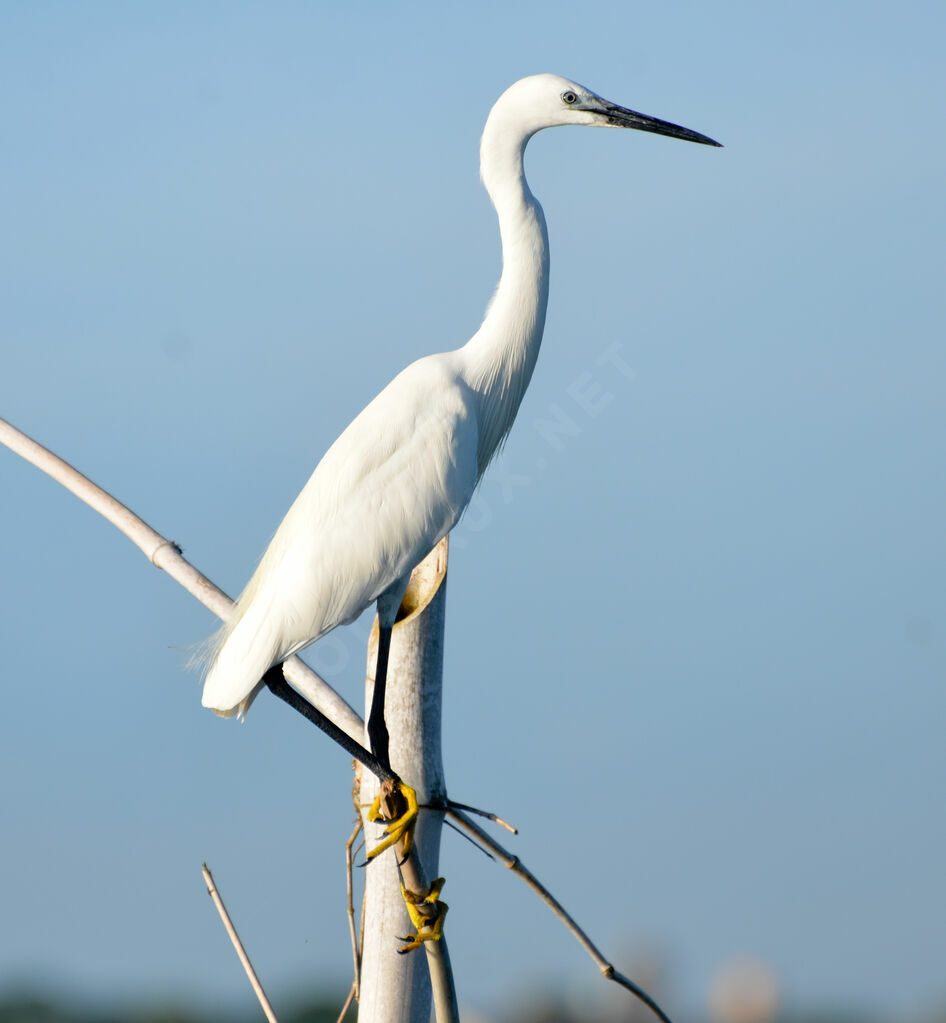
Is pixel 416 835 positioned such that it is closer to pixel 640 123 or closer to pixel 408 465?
pixel 408 465

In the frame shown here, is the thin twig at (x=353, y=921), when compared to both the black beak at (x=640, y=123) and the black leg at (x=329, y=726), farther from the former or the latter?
the black beak at (x=640, y=123)

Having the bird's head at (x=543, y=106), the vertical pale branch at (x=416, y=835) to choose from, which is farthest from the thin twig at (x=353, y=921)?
the bird's head at (x=543, y=106)

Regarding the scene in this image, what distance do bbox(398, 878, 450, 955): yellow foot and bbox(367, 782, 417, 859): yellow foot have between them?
107 millimetres

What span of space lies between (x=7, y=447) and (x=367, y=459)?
120 cm

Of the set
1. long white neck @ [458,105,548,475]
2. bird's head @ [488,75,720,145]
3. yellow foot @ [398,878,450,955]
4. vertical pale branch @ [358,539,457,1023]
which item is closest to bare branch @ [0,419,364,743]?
vertical pale branch @ [358,539,457,1023]

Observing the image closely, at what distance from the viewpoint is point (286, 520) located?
299cm

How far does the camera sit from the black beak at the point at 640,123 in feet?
9.57

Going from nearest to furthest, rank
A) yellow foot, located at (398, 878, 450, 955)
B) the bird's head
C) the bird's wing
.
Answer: yellow foot, located at (398, 878, 450, 955)
the bird's wing
the bird's head

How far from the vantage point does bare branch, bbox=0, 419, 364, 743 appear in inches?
109

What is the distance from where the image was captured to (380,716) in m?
2.47

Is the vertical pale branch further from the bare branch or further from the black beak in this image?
the black beak

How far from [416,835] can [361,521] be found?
2.66ft

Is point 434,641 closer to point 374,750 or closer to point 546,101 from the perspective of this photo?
point 374,750

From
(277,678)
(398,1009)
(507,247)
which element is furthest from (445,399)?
(398,1009)
